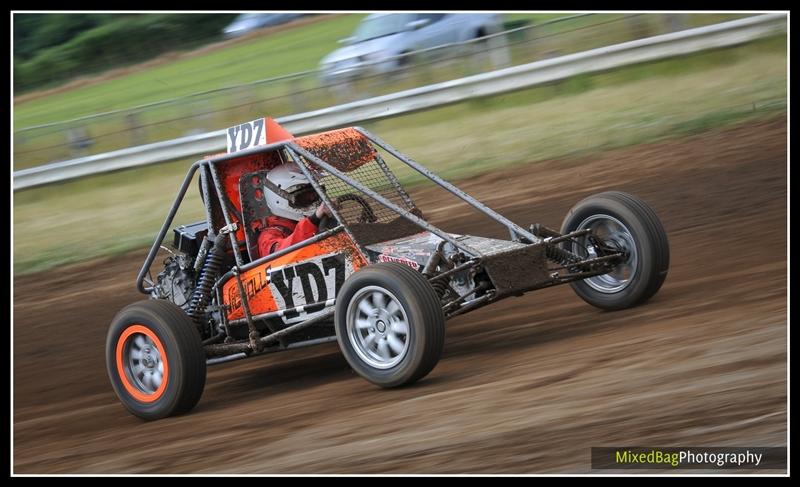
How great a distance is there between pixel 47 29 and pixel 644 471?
8892mm

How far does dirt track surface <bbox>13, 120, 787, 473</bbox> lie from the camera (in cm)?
514

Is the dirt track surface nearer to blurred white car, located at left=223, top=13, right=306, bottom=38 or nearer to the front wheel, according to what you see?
the front wheel

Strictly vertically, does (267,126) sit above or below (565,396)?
above

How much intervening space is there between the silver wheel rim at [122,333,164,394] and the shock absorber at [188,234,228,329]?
384mm

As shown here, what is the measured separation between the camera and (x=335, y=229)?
6.70 meters

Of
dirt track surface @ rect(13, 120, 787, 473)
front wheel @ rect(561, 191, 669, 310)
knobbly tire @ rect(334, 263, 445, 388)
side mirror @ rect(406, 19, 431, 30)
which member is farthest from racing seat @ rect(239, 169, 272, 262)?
side mirror @ rect(406, 19, 431, 30)

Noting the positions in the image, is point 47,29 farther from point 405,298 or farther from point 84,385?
point 405,298

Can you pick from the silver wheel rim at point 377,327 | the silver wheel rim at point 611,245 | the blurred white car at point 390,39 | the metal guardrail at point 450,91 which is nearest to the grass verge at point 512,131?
the metal guardrail at point 450,91

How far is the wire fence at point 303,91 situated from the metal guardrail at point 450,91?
0.28ft

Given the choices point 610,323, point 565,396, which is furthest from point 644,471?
point 610,323

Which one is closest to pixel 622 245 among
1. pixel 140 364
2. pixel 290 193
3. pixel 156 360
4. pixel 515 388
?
pixel 515 388

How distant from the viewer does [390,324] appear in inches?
238

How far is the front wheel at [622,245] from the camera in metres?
6.77

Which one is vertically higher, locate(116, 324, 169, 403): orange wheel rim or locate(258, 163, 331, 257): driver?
locate(258, 163, 331, 257): driver
